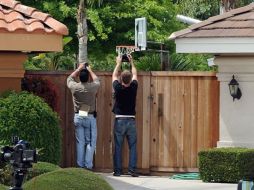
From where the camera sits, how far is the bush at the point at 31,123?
43.5 feet

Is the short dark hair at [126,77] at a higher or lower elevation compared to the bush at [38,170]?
higher

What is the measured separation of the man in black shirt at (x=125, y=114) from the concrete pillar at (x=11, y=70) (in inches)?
78.4

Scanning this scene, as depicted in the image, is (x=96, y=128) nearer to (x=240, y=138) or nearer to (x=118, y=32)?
(x=240, y=138)

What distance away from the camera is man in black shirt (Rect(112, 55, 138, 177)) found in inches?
626

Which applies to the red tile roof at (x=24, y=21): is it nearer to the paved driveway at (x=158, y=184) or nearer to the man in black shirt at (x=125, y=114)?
the man in black shirt at (x=125, y=114)

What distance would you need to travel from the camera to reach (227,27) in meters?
15.6

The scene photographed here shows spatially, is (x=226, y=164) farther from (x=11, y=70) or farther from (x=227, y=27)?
(x=11, y=70)

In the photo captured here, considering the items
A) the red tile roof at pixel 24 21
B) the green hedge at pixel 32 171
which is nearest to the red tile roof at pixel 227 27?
the red tile roof at pixel 24 21

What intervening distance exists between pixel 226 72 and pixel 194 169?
6.49 feet

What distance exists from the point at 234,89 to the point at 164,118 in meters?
1.56

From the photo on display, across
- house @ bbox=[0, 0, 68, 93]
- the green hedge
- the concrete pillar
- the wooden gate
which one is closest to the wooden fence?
the wooden gate

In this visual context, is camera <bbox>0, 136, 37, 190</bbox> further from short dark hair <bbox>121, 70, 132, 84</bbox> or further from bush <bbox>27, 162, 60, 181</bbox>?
short dark hair <bbox>121, 70, 132, 84</bbox>

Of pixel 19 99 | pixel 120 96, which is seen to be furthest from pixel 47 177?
pixel 120 96

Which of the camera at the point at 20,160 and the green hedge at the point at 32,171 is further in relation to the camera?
the green hedge at the point at 32,171
